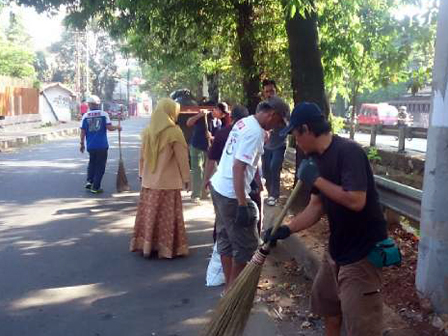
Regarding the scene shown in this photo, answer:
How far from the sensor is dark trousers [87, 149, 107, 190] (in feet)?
30.8

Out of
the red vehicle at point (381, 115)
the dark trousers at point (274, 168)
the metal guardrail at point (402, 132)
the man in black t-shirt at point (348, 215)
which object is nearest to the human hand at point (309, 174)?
the man in black t-shirt at point (348, 215)

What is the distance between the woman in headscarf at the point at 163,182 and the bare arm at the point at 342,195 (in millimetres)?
3127

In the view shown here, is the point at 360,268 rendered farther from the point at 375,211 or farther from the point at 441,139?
the point at 441,139

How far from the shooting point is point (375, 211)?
2.82 meters

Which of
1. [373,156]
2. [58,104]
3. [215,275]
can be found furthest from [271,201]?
[58,104]

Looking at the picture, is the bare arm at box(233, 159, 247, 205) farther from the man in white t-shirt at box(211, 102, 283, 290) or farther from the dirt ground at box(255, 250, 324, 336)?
the dirt ground at box(255, 250, 324, 336)

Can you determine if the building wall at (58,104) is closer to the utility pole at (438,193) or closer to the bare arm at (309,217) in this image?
the utility pole at (438,193)

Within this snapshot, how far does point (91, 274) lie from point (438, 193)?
3.35m

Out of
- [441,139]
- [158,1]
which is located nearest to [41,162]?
[158,1]

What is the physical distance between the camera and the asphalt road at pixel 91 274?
4070mm

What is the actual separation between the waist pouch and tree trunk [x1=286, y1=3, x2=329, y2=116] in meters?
4.13

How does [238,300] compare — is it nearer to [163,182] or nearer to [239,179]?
[239,179]

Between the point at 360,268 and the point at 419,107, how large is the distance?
42980mm

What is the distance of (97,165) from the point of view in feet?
31.1
